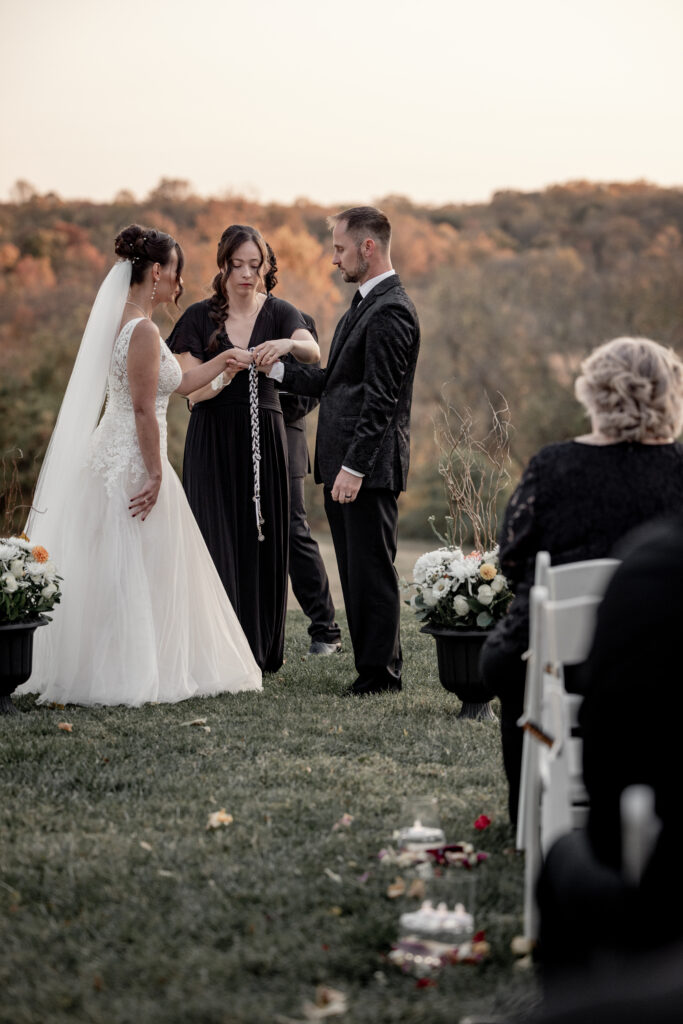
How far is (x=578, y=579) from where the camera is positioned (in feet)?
8.56

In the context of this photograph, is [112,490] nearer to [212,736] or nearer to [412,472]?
[212,736]

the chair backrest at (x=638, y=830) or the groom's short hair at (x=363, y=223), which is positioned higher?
the groom's short hair at (x=363, y=223)

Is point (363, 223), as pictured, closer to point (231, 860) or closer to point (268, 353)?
point (268, 353)

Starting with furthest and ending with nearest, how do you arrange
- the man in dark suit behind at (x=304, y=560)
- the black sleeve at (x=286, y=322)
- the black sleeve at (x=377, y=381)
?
the man in dark suit behind at (x=304, y=560) < the black sleeve at (x=286, y=322) < the black sleeve at (x=377, y=381)

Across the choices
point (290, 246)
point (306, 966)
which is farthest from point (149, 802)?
point (290, 246)

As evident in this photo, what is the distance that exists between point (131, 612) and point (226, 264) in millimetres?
1939

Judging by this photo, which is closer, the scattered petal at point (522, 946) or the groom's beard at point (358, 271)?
the scattered petal at point (522, 946)

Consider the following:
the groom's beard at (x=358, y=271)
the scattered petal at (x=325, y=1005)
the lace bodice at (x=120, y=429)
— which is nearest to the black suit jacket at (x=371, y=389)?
the groom's beard at (x=358, y=271)

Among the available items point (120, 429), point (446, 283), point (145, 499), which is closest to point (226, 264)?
point (120, 429)

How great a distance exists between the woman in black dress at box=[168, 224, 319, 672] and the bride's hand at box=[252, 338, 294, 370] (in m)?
0.18

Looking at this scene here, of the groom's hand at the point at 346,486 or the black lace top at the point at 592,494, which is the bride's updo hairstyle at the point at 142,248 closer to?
the groom's hand at the point at 346,486

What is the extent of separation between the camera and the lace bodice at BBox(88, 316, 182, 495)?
5375mm

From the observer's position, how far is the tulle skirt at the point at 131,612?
5.27 meters

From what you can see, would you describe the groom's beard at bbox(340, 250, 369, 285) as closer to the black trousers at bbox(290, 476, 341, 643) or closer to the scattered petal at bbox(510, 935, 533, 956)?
the black trousers at bbox(290, 476, 341, 643)
